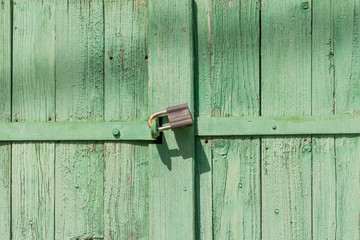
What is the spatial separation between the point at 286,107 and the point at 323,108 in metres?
0.12

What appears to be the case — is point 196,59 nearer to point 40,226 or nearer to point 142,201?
point 142,201

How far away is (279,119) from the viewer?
1061 mm

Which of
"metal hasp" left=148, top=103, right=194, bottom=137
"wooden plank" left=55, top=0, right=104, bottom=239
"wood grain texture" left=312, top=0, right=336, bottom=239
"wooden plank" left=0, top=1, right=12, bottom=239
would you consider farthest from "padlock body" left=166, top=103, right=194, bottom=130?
"wooden plank" left=0, top=1, right=12, bottom=239

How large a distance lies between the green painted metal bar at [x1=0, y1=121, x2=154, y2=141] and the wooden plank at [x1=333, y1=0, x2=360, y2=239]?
0.66 metres

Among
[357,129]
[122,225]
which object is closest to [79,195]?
[122,225]

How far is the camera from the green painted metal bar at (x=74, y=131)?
42.3 inches

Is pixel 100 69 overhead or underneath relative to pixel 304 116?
overhead

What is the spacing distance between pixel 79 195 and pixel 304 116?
0.82 m

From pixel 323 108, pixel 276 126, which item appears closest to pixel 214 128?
pixel 276 126

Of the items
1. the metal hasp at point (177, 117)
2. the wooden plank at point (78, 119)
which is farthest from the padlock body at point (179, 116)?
the wooden plank at point (78, 119)

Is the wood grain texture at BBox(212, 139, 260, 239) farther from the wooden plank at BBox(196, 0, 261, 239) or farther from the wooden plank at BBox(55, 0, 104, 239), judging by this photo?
the wooden plank at BBox(55, 0, 104, 239)

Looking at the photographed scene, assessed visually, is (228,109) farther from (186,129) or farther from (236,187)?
(236,187)

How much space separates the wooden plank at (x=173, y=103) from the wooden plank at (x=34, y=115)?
1.24 ft

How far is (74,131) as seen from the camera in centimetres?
109
